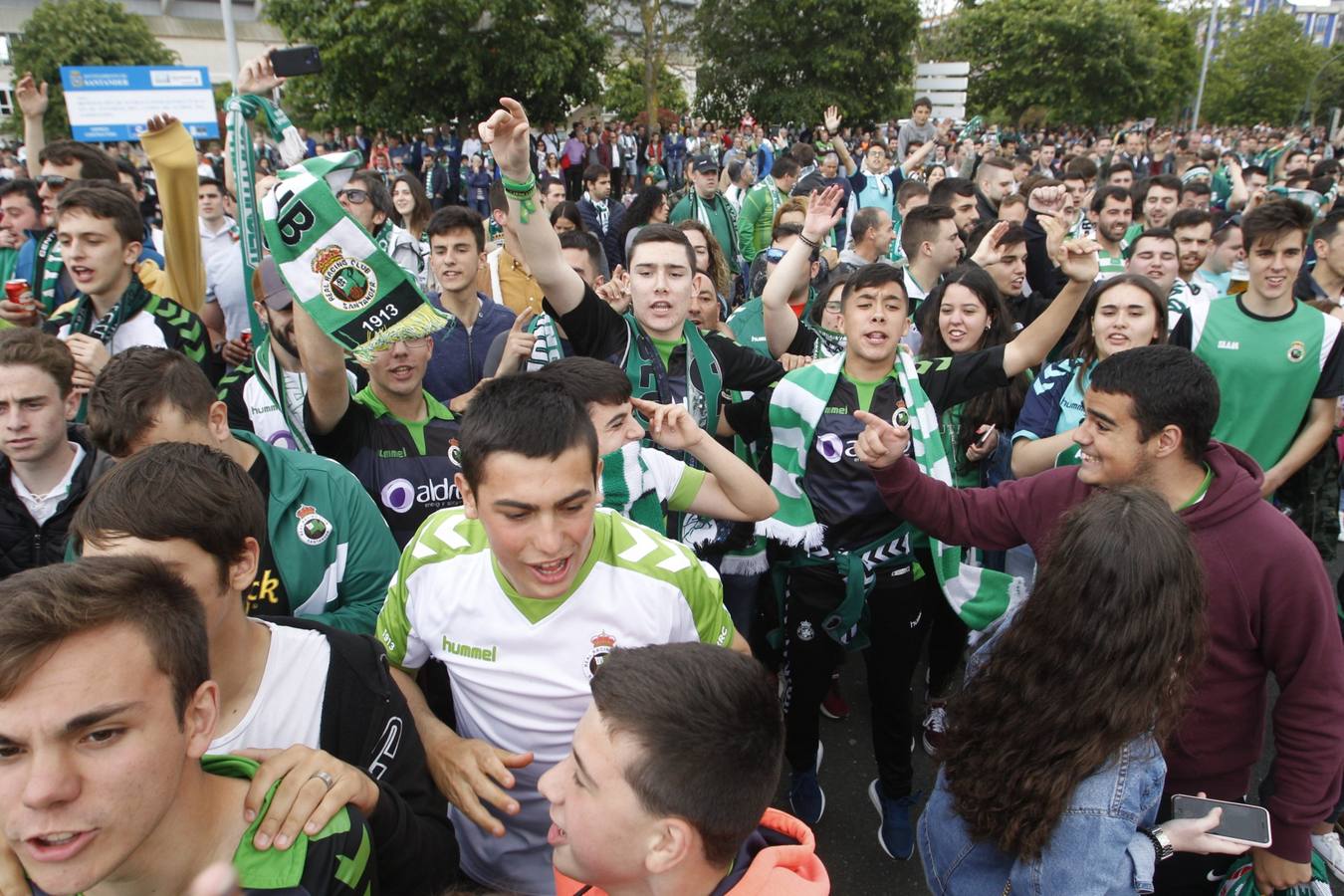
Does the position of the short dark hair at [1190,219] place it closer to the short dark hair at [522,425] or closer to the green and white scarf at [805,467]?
the green and white scarf at [805,467]

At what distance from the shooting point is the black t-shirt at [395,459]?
295cm

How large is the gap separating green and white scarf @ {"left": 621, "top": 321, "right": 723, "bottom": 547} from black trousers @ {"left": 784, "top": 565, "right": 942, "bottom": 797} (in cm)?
44

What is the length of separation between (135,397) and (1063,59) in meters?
44.1

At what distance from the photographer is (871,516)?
10.5 ft

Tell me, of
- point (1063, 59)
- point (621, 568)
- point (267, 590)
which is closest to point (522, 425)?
point (621, 568)

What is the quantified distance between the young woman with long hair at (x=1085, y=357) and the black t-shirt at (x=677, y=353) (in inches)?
42.2

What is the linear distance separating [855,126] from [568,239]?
28.4 m

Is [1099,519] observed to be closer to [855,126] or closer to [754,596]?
[754,596]

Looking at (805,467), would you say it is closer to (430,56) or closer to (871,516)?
(871,516)

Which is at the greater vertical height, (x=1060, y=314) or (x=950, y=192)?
(x=950, y=192)

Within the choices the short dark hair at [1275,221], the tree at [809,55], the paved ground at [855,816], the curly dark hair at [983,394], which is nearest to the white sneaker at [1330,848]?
the paved ground at [855,816]

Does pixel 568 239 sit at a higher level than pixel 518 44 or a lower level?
lower

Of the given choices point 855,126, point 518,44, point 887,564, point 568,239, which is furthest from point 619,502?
point 855,126

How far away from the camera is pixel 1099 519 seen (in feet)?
5.96
